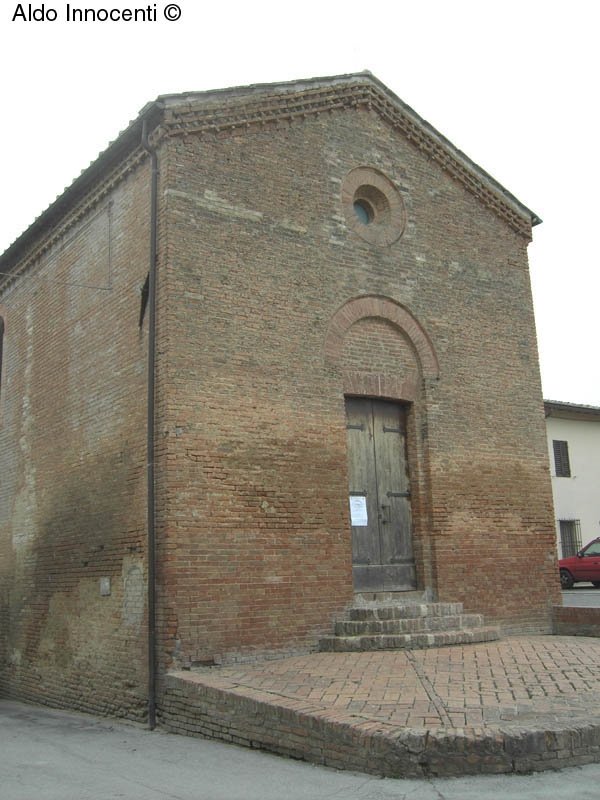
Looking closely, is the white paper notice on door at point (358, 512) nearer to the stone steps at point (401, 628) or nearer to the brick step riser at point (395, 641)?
the stone steps at point (401, 628)

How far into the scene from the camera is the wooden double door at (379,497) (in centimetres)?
1056

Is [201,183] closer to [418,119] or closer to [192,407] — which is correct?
[192,407]

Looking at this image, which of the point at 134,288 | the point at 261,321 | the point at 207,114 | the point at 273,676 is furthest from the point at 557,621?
the point at 207,114

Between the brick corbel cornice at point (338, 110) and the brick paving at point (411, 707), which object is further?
the brick corbel cornice at point (338, 110)

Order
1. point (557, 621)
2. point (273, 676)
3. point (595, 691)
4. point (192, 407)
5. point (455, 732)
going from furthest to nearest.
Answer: point (557, 621), point (192, 407), point (273, 676), point (595, 691), point (455, 732)

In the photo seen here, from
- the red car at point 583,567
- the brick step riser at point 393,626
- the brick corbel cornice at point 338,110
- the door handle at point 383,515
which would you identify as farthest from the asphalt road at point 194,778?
the red car at point 583,567

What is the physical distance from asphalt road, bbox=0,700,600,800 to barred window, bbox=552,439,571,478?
67.4 ft

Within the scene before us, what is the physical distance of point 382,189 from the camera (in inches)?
466

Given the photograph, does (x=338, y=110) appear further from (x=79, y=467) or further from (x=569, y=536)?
(x=569, y=536)

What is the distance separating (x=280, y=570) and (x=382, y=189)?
581 centimetres

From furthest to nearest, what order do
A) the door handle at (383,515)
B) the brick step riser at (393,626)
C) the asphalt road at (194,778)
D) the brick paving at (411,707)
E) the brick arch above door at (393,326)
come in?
1. the door handle at (383,515)
2. the brick arch above door at (393,326)
3. the brick step riser at (393,626)
4. the brick paving at (411,707)
5. the asphalt road at (194,778)

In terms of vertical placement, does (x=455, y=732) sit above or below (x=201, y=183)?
below

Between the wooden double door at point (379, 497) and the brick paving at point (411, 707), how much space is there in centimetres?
164

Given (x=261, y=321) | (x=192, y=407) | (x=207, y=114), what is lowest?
(x=192, y=407)
